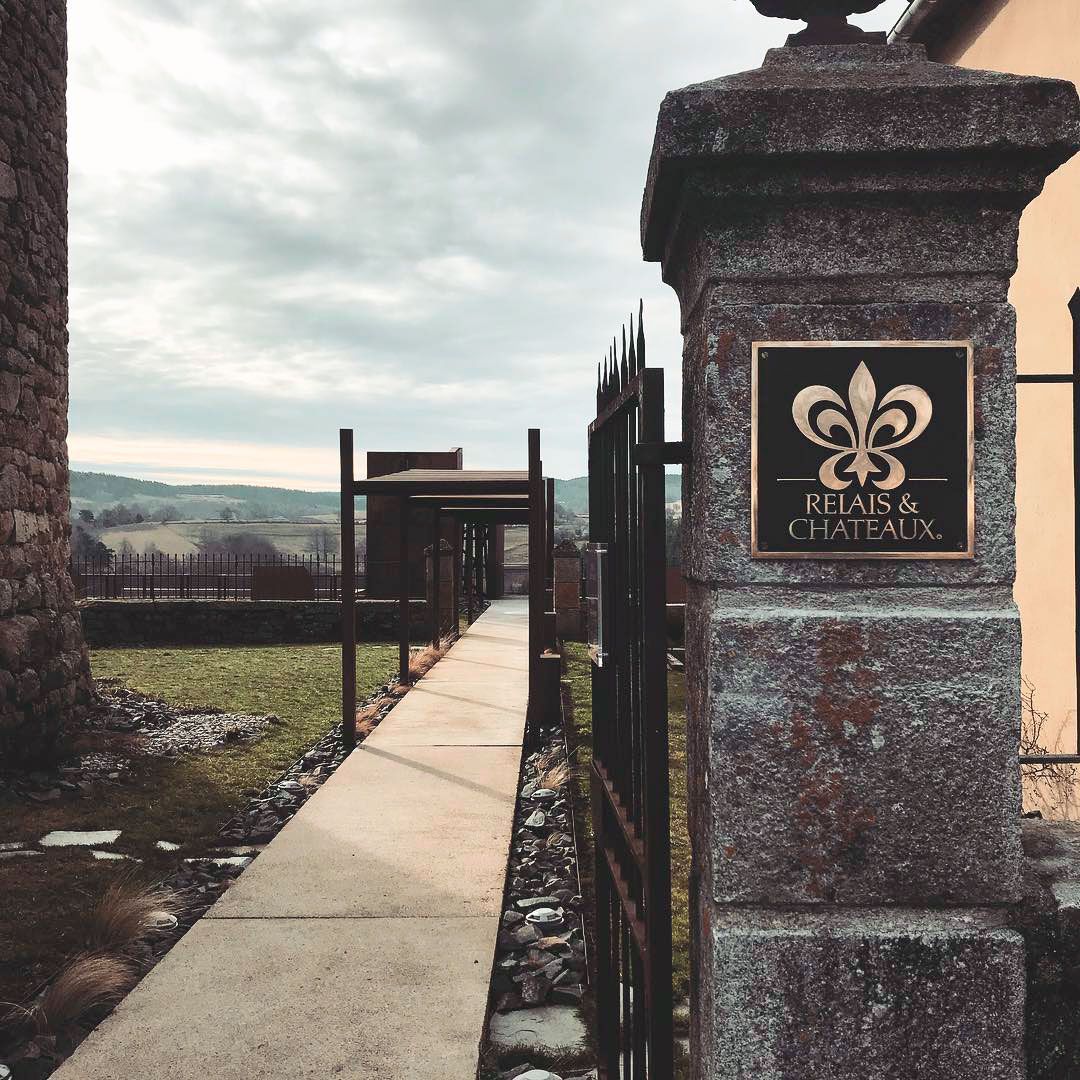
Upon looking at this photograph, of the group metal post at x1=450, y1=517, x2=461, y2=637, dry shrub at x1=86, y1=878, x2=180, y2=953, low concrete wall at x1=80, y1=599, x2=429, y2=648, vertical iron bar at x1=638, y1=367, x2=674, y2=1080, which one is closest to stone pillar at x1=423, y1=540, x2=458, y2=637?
metal post at x1=450, y1=517, x2=461, y2=637

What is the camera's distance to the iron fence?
18.3 meters

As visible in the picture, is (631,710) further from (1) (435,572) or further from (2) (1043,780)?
(1) (435,572)

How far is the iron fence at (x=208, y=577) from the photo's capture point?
60.1 ft

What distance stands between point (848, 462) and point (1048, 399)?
4463mm

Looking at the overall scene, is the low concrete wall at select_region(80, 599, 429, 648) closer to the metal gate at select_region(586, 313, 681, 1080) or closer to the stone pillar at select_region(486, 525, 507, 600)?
the stone pillar at select_region(486, 525, 507, 600)

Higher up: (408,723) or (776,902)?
(776,902)

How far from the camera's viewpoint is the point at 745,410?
1.82m

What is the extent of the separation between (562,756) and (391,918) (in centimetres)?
349

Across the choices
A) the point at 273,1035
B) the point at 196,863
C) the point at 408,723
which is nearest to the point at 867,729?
the point at 273,1035

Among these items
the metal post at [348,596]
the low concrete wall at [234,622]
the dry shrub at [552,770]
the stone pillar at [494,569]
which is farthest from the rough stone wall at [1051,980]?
the stone pillar at [494,569]

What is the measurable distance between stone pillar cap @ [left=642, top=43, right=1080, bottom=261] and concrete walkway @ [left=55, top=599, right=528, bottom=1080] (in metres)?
2.66

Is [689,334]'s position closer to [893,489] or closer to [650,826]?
[893,489]

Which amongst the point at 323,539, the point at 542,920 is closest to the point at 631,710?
the point at 542,920

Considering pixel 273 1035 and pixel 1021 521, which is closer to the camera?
pixel 273 1035
